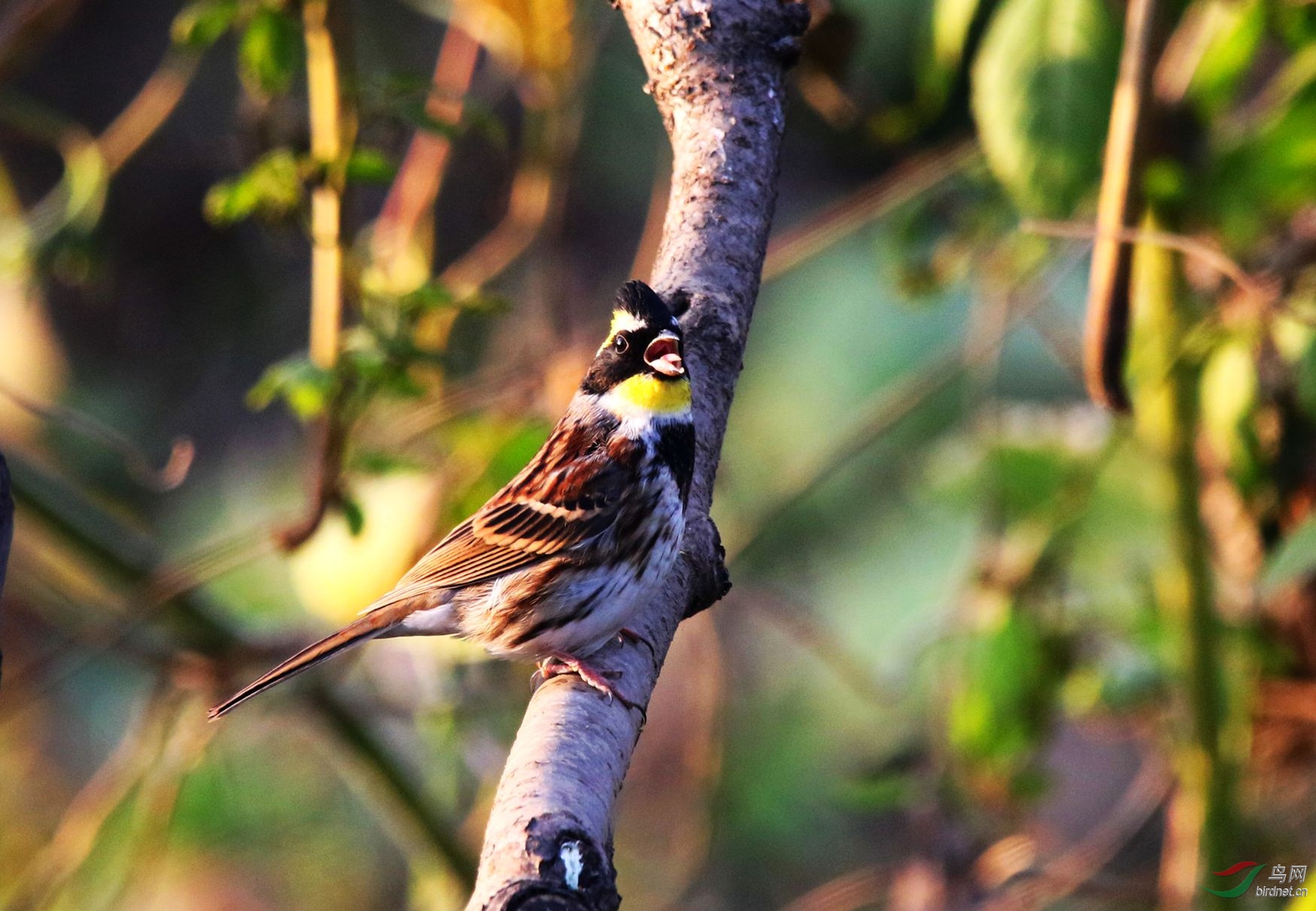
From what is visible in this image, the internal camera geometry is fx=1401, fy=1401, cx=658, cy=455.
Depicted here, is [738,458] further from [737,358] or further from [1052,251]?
[737,358]

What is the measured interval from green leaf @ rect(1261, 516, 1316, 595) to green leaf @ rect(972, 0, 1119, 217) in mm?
721

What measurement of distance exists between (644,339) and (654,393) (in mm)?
191

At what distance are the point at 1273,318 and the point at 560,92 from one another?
64.1 inches

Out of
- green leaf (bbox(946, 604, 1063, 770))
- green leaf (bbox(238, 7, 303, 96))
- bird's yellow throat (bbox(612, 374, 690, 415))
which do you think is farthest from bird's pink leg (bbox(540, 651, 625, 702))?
green leaf (bbox(238, 7, 303, 96))

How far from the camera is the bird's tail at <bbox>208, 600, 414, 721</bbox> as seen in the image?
87.2 inches

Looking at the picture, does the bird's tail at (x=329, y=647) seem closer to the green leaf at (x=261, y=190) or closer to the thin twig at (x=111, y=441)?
the thin twig at (x=111, y=441)

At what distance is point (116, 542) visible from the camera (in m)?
3.31

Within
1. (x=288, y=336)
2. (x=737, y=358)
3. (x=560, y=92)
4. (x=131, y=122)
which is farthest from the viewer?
(x=288, y=336)

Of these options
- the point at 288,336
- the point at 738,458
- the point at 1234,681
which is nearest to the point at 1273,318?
the point at 1234,681

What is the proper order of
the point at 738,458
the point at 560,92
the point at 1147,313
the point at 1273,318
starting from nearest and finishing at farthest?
the point at 1273,318
the point at 1147,313
the point at 560,92
the point at 738,458

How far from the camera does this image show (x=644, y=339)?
220cm

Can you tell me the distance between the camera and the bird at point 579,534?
2.18 meters

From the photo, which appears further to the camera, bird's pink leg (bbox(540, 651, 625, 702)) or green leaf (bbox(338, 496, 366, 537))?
green leaf (bbox(338, 496, 366, 537))

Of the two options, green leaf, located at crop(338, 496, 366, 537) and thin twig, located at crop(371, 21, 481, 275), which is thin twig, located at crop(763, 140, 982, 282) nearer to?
thin twig, located at crop(371, 21, 481, 275)
